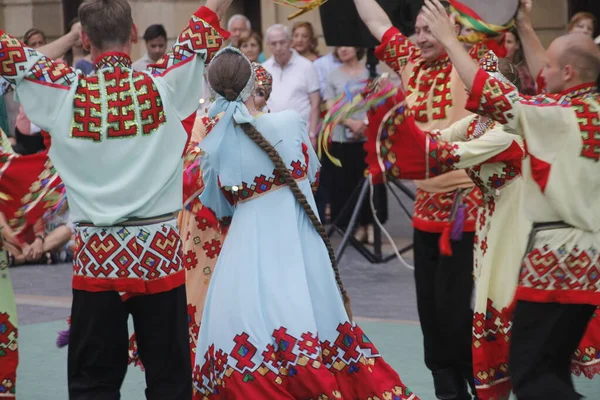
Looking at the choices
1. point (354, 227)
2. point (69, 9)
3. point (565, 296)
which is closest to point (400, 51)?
point (565, 296)

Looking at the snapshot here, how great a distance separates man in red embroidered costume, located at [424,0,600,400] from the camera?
189 inches

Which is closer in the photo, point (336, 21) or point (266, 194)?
point (266, 194)

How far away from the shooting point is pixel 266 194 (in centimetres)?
543

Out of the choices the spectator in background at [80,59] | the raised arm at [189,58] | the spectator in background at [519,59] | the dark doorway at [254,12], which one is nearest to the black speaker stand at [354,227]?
the spectator in background at [519,59]

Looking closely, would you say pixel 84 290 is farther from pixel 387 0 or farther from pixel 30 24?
pixel 30 24

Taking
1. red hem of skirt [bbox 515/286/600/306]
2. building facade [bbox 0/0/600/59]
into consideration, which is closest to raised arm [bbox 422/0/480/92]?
red hem of skirt [bbox 515/286/600/306]

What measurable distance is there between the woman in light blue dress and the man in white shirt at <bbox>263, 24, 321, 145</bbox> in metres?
6.05

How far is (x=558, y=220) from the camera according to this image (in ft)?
16.3

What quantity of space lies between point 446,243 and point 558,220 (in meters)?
1.14

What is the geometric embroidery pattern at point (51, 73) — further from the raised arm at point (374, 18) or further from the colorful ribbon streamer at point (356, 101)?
the raised arm at point (374, 18)

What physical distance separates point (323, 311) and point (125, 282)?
1.00 metres

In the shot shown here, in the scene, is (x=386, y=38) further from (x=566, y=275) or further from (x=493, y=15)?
(x=566, y=275)

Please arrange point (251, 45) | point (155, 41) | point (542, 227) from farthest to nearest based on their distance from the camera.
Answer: point (251, 45), point (155, 41), point (542, 227)

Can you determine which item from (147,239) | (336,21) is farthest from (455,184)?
(336,21)
